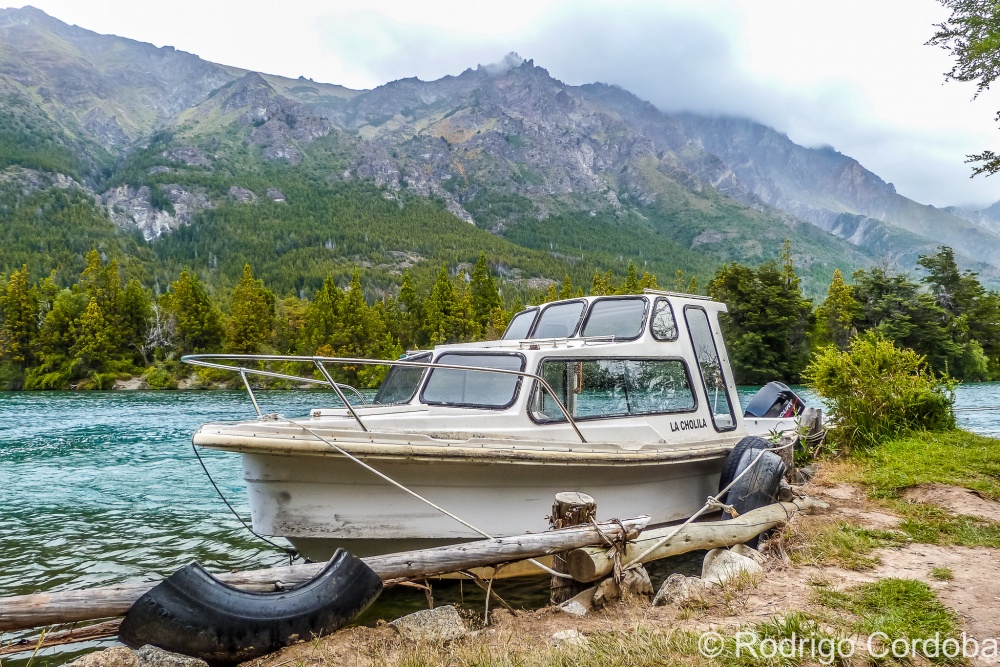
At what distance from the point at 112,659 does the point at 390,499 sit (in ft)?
8.03

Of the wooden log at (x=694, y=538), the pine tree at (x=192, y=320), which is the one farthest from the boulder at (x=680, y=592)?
the pine tree at (x=192, y=320)

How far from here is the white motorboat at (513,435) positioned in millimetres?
5512

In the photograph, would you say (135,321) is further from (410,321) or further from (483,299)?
(483,299)

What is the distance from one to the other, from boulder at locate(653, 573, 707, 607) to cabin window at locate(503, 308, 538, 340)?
4539 millimetres

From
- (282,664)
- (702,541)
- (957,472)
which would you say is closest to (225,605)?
(282,664)

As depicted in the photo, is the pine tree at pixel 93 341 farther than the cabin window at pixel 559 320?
Yes

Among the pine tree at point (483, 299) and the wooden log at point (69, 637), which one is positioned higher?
the pine tree at point (483, 299)

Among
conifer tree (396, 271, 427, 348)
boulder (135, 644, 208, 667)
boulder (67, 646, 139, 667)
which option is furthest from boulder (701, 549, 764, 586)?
conifer tree (396, 271, 427, 348)

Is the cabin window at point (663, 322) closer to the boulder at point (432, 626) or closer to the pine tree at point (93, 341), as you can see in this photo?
the boulder at point (432, 626)

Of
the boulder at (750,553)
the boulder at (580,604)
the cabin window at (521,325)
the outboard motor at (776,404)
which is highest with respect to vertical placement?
the cabin window at (521,325)

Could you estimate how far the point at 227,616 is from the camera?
3824 millimetres

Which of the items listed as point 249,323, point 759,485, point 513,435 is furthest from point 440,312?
point 513,435

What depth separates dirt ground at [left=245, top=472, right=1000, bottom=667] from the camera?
378cm

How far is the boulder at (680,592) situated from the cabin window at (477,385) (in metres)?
2.53
